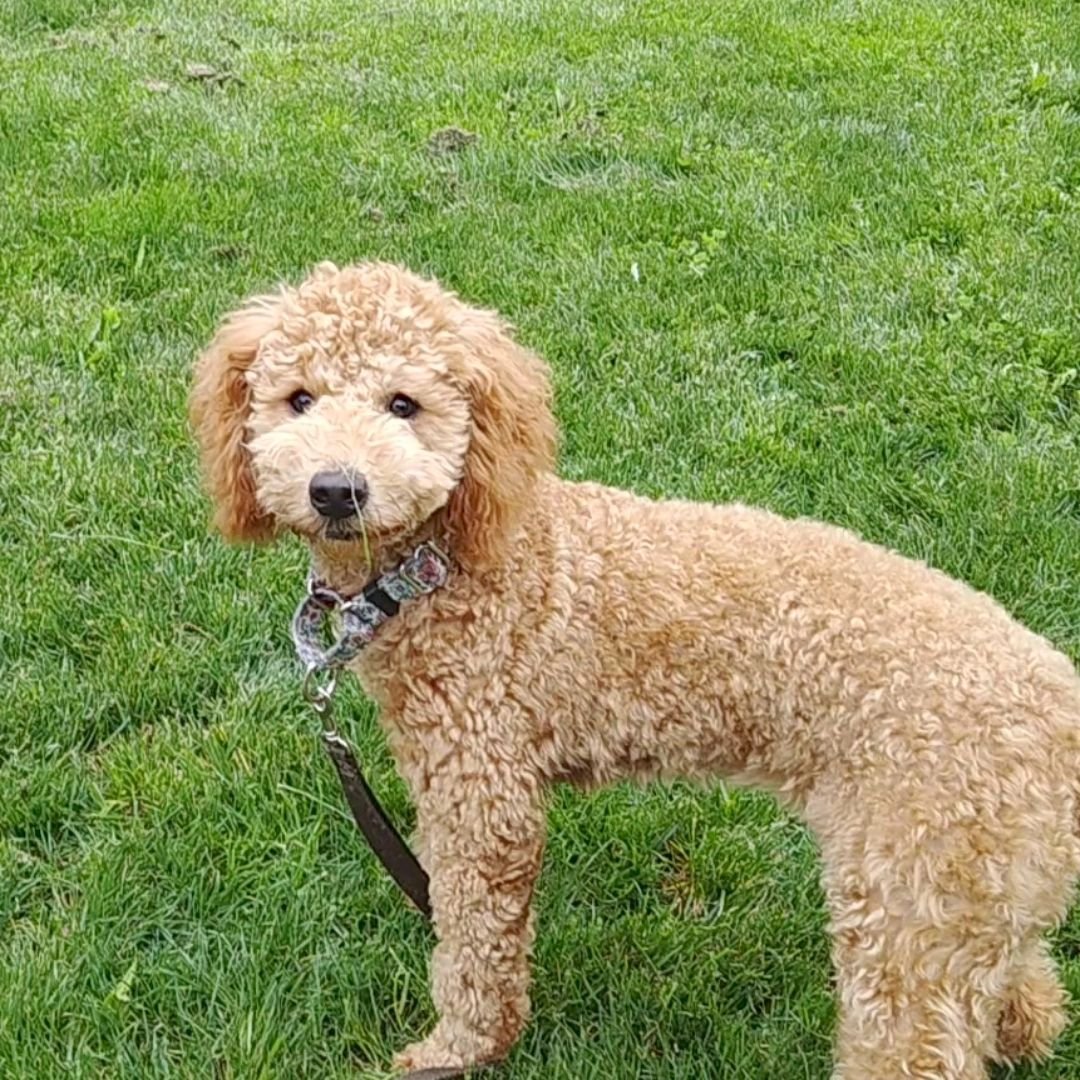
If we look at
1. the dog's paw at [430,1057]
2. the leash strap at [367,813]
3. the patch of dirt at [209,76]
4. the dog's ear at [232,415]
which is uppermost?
the dog's ear at [232,415]

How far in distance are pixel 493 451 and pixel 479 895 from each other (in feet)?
3.03

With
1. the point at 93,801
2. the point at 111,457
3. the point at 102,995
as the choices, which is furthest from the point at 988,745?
the point at 111,457

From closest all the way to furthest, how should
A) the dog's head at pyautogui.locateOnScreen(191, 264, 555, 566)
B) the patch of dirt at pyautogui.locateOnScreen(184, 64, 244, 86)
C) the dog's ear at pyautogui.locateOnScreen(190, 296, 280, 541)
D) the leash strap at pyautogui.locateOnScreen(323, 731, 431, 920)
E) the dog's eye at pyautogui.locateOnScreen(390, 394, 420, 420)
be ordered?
the dog's head at pyautogui.locateOnScreen(191, 264, 555, 566), the dog's eye at pyautogui.locateOnScreen(390, 394, 420, 420), the dog's ear at pyautogui.locateOnScreen(190, 296, 280, 541), the leash strap at pyautogui.locateOnScreen(323, 731, 431, 920), the patch of dirt at pyautogui.locateOnScreen(184, 64, 244, 86)

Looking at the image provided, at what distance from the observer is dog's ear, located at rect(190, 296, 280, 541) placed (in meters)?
2.84

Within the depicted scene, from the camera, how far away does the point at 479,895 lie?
9.78ft

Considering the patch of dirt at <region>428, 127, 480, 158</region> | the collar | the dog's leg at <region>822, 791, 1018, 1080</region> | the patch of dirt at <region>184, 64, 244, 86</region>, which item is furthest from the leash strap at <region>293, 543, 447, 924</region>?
Answer: the patch of dirt at <region>184, 64, 244, 86</region>

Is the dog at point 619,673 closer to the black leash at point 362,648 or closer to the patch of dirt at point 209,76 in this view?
the black leash at point 362,648

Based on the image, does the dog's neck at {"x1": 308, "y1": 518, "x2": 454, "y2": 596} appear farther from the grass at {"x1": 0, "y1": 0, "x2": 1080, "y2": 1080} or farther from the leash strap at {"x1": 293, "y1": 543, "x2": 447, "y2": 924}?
the grass at {"x1": 0, "y1": 0, "x2": 1080, "y2": 1080}

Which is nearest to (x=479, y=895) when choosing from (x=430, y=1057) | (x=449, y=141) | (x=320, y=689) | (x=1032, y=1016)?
(x=430, y=1057)

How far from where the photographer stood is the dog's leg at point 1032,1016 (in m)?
3.02

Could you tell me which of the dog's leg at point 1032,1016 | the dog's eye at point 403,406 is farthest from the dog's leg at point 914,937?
the dog's eye at point 403,406

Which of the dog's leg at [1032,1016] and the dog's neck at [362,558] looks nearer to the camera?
the dog's neck at [362,558]

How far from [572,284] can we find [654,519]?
299cm

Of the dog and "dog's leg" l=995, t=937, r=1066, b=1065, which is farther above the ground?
the dog
